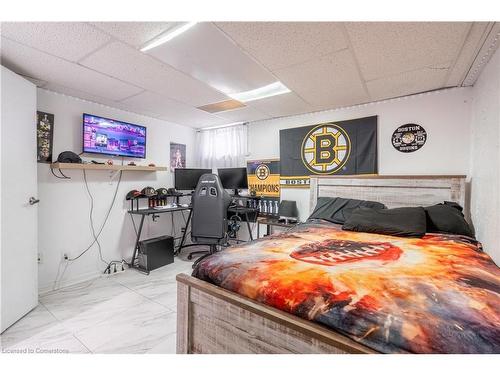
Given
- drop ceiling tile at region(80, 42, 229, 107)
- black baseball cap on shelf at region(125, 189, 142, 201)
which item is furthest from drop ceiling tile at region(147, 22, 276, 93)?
black baseball cap on shelf at region(125, 189, 142, 201)

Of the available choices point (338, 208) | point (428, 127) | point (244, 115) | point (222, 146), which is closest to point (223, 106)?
point (244, 115)

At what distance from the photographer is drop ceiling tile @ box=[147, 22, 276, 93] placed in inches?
64.9

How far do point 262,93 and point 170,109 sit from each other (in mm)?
1382

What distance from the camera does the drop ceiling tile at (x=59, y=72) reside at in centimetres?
185

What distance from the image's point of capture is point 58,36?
1630 mm

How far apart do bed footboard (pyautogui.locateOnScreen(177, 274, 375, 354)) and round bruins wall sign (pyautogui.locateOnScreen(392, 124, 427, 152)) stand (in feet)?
8.78

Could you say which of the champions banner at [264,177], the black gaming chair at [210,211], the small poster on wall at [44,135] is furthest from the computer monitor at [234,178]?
the small poster on wall at [44,135]

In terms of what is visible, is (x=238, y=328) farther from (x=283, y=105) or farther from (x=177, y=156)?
(x=177, y=156)

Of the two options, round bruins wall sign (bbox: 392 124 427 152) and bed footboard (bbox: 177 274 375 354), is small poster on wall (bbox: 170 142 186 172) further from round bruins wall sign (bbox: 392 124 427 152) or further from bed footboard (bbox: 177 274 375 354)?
round bruins wall sign (bbox: 392 124 427 152)

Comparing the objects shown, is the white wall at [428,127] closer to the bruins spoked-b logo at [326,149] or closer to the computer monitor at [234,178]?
the bruins spoked-b logo at [326,149]

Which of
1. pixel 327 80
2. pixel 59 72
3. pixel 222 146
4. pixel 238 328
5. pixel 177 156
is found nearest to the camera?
pixel 238 328

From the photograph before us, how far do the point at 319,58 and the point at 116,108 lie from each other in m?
2.79

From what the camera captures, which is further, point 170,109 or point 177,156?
point 177,156

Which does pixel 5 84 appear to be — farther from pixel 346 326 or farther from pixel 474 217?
pixel 474 217
